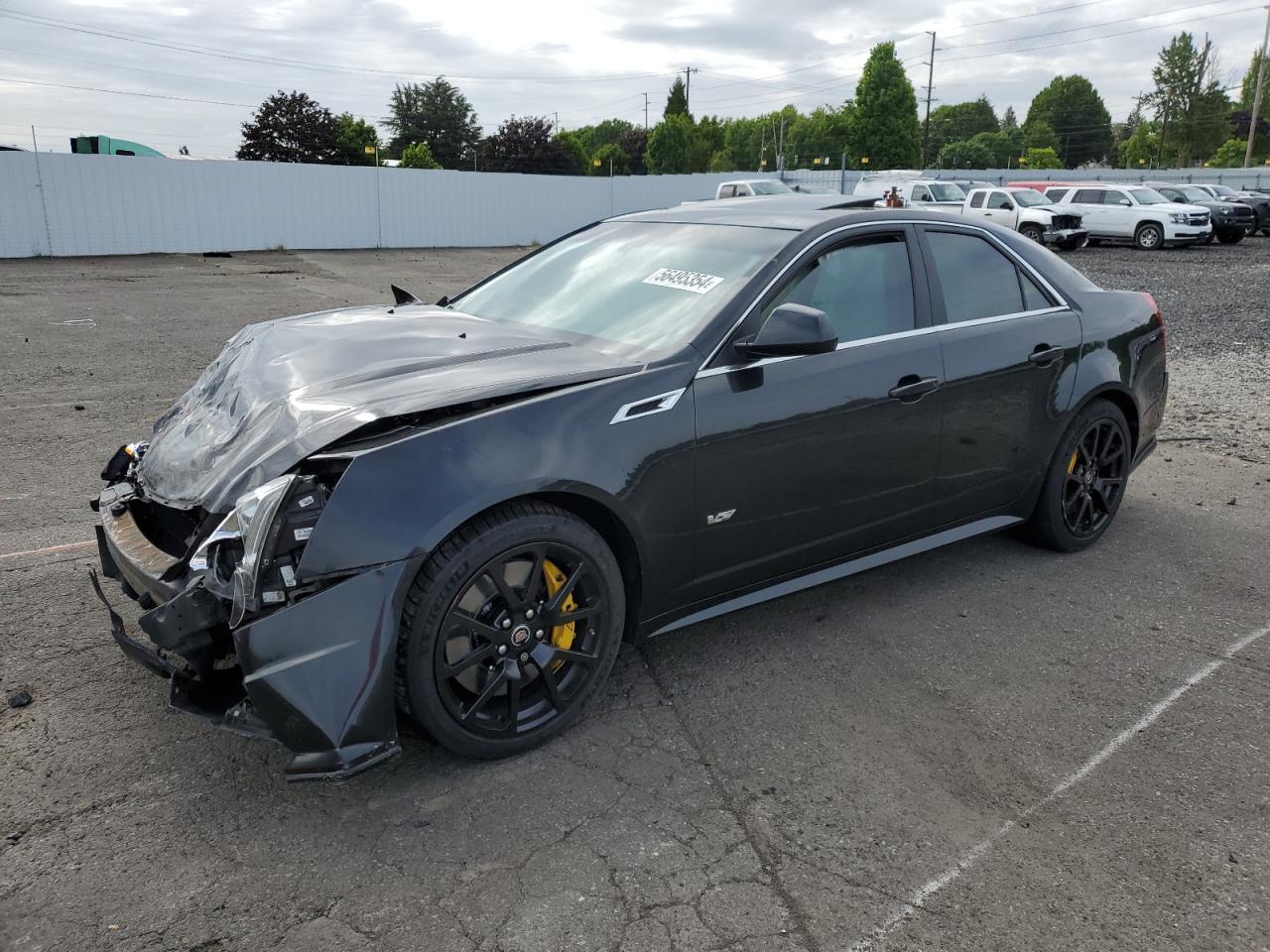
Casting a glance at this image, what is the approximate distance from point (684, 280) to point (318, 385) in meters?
1.42

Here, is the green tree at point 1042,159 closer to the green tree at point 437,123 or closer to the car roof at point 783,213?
the green tree at point 437,123

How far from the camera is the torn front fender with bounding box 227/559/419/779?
2.53 metres

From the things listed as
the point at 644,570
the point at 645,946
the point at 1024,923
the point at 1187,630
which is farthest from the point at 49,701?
the point at 1187,630

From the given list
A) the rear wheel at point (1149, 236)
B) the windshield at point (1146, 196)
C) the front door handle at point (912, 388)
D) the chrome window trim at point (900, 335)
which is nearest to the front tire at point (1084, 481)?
the chrome window trim at point (900, 335)

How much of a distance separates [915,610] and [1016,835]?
1.54m

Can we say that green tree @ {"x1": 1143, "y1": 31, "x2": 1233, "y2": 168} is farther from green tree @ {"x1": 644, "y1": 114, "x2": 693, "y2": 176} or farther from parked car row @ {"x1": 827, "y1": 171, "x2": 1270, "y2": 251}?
parked car row @ {"x1": 827, "y1": 171, "x2": 1270, "y2": 251}

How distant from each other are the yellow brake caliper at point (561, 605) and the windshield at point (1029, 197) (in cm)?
2840

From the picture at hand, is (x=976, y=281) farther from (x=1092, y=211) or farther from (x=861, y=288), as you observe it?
(x=1092, y=211)

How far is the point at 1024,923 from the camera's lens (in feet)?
7.81

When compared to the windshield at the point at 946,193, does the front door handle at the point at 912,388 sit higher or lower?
lower

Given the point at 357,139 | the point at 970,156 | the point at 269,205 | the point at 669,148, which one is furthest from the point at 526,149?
the point at 970,156

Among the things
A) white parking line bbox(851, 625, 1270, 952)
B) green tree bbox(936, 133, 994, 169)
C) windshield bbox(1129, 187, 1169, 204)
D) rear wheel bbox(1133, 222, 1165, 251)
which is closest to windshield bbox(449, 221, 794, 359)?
white parking line bbox(851, 625, 1270, 952)

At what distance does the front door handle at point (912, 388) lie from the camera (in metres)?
3.84

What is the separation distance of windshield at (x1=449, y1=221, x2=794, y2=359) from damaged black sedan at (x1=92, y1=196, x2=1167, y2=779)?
0.7 inches
